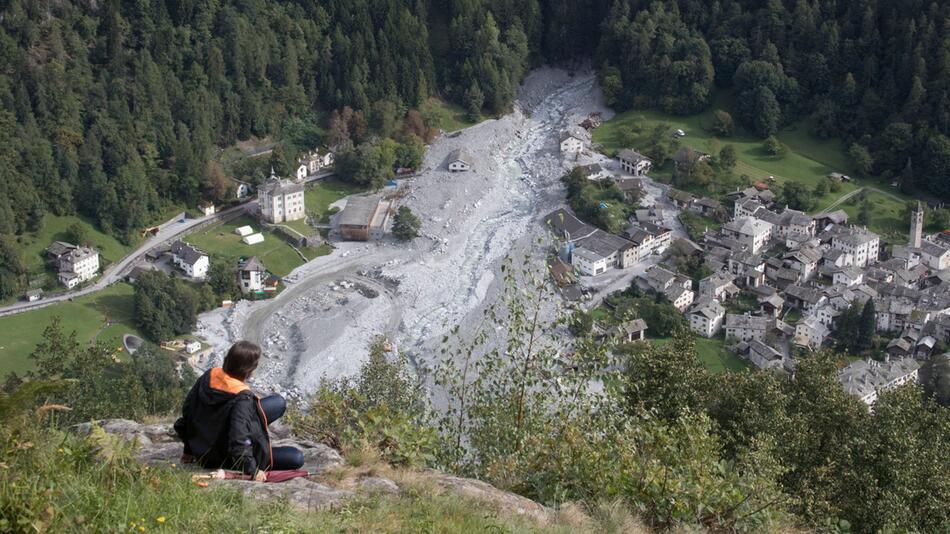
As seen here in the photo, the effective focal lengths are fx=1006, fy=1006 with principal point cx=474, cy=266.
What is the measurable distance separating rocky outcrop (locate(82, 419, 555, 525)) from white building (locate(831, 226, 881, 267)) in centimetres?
2725

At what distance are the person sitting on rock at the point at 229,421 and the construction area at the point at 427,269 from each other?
15491 mm

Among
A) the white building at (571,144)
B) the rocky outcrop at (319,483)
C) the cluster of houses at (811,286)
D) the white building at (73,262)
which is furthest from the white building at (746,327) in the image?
the rocky outcrop at (319,483)

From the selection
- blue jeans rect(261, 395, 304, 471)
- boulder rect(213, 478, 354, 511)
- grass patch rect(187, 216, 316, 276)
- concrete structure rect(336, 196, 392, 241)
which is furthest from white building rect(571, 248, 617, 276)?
boulder rect(213, 478, 354, 511)

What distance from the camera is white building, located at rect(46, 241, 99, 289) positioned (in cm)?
3139

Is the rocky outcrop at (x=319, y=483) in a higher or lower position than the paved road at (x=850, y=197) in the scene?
higher

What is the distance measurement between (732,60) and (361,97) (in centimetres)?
1687

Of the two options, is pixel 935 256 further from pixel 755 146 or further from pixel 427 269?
pixel 427 269

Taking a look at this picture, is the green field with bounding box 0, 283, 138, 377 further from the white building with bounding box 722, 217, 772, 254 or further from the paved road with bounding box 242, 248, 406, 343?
the white building with bounding box 722, 217, 772, 254

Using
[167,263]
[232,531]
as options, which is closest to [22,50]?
[167,263]

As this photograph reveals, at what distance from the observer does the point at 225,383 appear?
715 cm

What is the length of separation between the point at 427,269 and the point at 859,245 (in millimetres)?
14227

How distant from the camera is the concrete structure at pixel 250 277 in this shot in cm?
3219

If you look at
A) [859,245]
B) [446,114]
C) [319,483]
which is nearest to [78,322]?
[446,114]

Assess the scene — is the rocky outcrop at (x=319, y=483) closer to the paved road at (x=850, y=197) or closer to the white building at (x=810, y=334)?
the white building at (x=810, y=334)
